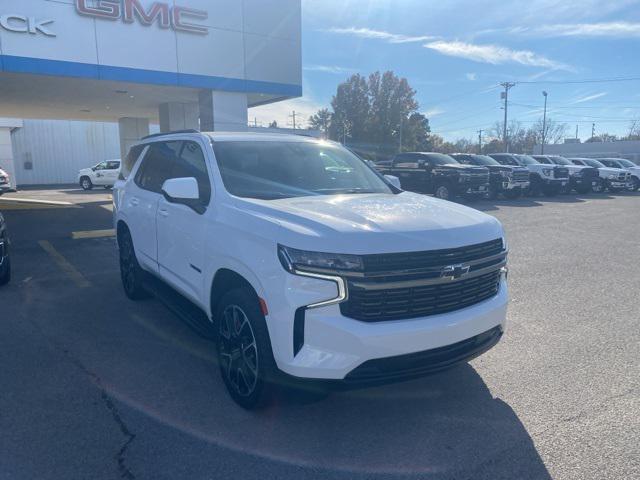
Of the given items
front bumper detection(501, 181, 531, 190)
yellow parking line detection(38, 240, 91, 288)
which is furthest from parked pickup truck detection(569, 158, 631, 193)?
yellow parking line detection(38, 240, 91, 288)

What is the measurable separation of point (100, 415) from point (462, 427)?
252cm

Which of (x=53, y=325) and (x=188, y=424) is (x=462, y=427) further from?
(x=53, y=325)

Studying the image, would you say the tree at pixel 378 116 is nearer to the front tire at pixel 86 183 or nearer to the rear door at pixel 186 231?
the front tire at pixel 86 183

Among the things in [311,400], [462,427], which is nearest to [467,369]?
[462,427]

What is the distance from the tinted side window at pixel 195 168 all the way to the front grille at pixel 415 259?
1640mm

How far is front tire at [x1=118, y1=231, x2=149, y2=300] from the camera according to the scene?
5.64m

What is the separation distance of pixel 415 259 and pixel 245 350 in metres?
1.34

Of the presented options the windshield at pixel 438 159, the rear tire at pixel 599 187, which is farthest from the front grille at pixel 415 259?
the rear tire at pixel 599 187

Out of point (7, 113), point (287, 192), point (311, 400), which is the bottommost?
point (311, 400)

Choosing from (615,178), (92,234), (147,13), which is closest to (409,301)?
(92,234)

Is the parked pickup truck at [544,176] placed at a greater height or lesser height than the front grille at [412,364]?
greater

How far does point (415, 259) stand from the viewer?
292 cm

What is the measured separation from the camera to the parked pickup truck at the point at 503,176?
19.2 m

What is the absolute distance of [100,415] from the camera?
3.38 meters
